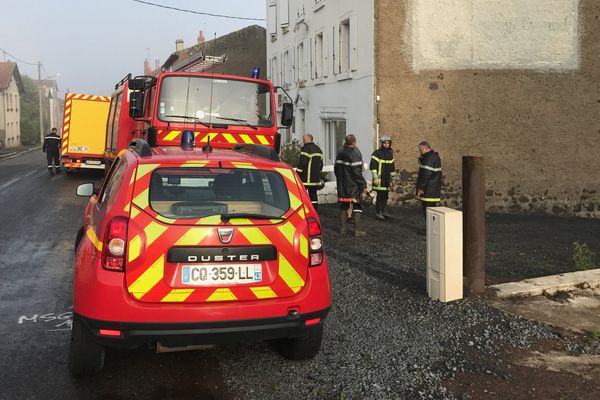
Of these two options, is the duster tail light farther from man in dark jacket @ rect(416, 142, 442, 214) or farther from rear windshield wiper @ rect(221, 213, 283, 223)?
man in dark jacket @ rect(416, 142, 442, 214)

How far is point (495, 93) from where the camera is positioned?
48.8 ft

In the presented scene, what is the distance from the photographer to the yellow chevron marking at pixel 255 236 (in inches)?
148

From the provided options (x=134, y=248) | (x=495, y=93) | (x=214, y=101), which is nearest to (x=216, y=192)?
(x=134, y=248)

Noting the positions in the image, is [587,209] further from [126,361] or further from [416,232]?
[126,361]

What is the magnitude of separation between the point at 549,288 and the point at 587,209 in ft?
35.1

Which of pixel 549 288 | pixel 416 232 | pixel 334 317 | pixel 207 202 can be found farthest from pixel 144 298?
pixel 416 232

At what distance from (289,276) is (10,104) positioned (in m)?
61.4

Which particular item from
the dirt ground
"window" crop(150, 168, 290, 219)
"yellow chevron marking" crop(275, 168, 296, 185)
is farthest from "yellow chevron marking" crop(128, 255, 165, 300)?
the dirt ground

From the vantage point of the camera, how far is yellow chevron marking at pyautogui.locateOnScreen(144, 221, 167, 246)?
3.60 m

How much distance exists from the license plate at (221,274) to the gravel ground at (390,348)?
0.76 m

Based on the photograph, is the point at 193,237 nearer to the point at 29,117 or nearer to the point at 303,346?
the point at 303,346

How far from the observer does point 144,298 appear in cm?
357

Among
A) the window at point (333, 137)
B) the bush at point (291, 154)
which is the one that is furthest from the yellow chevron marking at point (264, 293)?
A: the window at point (333, 137)

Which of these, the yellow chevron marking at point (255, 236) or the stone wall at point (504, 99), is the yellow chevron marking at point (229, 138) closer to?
the yellow chevron marking at point (255, 236)
